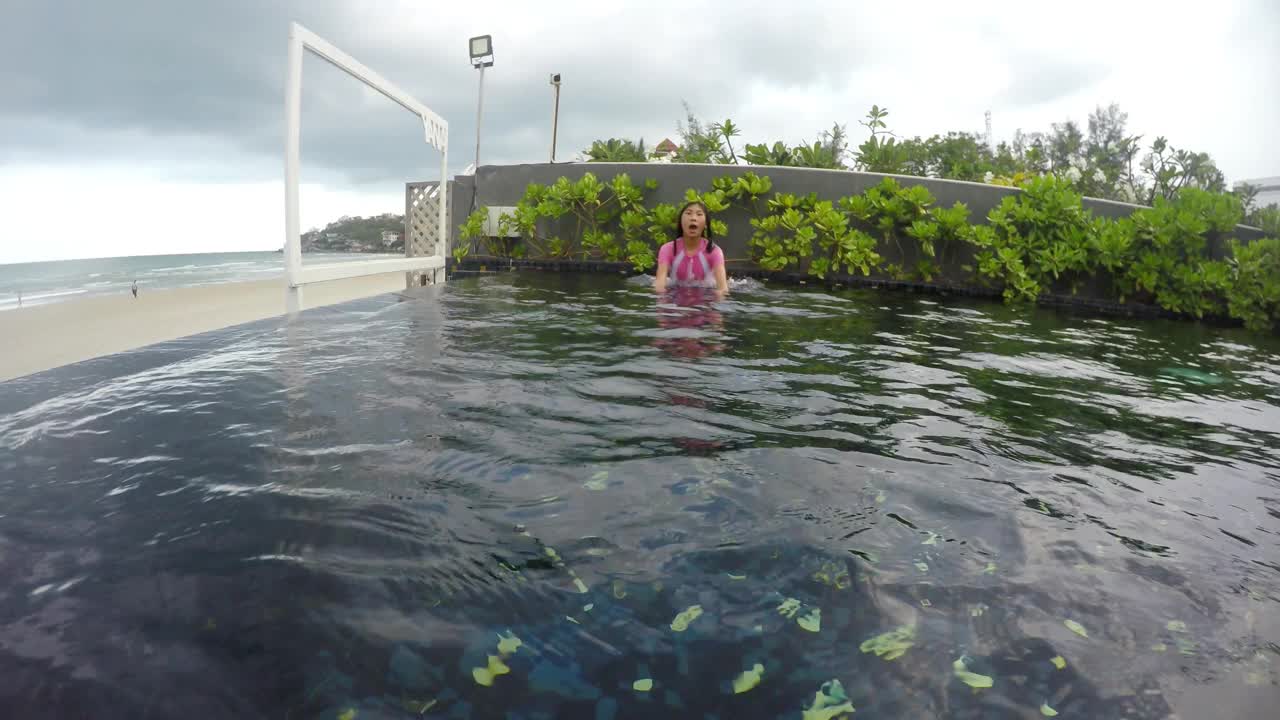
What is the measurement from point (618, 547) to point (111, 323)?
879cm

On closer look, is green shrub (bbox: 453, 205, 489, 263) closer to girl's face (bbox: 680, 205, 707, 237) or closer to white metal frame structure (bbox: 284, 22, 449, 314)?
white metal frame structure (bbox: 284, 22, 449, 314)

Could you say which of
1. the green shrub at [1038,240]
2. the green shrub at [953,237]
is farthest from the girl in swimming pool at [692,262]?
the green shrub at [1038,240]

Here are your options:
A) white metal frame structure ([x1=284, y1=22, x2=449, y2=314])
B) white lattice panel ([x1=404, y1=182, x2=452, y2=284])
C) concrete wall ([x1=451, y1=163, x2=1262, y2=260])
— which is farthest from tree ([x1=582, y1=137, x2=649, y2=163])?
white metal frame structure ([x1=284, y1=22, x2=449, y2=314])

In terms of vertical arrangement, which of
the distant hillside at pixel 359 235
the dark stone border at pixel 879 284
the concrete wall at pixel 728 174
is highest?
the concrete wall at pixel 728 174

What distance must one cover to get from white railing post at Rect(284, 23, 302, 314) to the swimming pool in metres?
2.09

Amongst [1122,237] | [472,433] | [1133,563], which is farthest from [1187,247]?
[472,433]

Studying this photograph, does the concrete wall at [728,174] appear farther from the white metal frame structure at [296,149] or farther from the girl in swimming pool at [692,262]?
the white metal frame structure at [296,149]

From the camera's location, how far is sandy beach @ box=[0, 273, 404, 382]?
4.82m

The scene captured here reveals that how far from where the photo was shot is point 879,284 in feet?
31.8

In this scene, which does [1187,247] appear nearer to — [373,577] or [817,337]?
[817,337]

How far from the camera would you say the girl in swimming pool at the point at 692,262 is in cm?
725

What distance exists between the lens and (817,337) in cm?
474

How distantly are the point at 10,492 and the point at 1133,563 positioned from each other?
3.13m

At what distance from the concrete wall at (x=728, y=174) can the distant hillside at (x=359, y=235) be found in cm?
159
